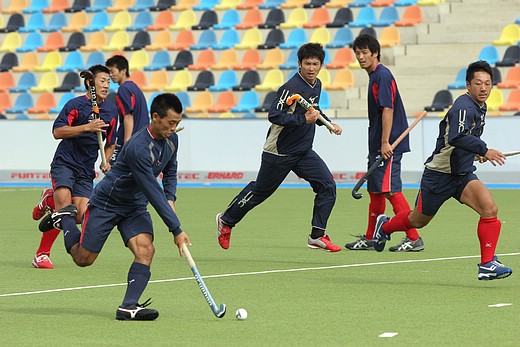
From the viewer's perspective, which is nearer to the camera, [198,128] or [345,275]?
[345,275]

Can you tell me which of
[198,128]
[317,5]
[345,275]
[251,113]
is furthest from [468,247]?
[317,5]

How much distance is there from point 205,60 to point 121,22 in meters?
3.44

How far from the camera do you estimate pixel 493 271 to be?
10.1 metres

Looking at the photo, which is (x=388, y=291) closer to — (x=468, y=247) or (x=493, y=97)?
(x=468, y=247)

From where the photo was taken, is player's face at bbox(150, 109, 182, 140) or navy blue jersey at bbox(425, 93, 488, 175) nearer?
player's face at bbox(150, 109, 182, 140)

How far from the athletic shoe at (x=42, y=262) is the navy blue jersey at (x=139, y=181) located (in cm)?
297

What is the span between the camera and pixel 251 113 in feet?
92.6

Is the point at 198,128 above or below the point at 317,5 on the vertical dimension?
below

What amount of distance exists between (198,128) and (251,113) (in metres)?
3.05

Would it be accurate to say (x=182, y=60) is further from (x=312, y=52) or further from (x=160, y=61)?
(x=312, y=52)

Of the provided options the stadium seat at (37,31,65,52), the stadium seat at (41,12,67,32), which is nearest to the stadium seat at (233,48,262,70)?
the stadium seat at (37,31,65,52)

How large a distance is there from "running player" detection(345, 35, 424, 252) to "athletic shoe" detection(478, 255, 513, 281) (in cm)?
286

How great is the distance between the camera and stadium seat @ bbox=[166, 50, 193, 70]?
30.5 metres

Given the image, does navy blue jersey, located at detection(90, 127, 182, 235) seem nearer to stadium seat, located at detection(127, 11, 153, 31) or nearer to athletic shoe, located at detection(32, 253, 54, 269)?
athletic shoe, located at detection(32, 253, 54, 269)
